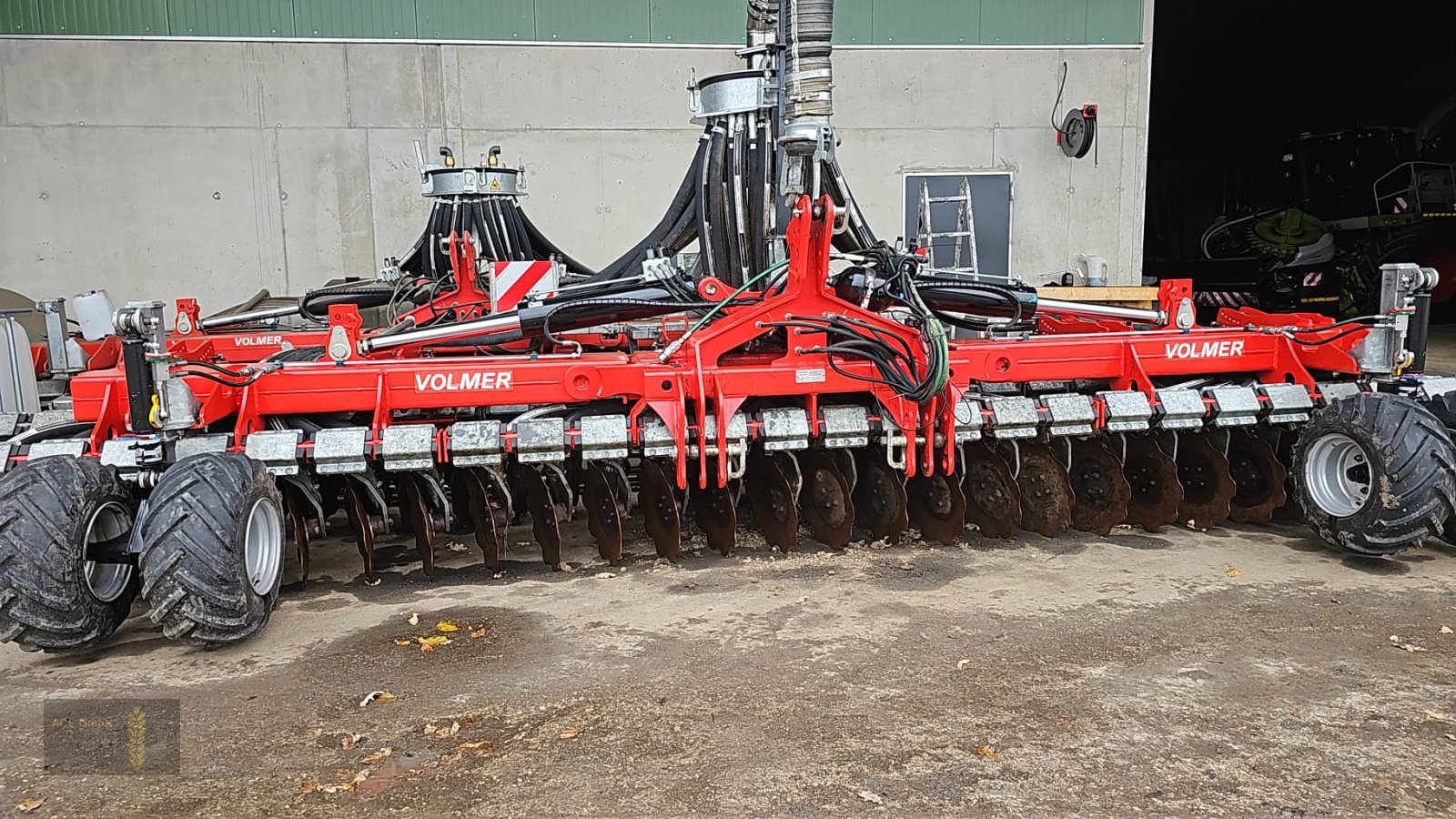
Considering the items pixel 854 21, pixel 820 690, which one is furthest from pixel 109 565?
pixel 854 21

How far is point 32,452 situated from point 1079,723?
145 inches

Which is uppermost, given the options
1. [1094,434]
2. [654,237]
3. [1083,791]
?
[654,237]

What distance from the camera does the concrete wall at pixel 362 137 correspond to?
9.16m

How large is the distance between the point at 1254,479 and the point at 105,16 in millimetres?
9989

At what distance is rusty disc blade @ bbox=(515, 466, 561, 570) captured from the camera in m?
4.21

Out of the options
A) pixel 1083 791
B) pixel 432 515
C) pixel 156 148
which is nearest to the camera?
pixel 1083 791

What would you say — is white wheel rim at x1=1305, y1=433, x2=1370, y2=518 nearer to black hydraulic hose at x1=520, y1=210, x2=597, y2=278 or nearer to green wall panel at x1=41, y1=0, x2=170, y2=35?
black hydraulic hose at x1=520, y1=210, x2=597, y2=278

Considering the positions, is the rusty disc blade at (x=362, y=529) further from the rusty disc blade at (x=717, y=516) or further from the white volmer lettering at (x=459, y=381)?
the rusty disc blade at (x=717, y=516)

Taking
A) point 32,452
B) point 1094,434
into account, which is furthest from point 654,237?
point 32,452

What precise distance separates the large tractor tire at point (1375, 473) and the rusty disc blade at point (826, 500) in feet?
6.24

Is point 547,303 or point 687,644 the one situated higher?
point 547,303

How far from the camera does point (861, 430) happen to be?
4.11m

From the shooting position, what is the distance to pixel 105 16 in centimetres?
Answer: 907

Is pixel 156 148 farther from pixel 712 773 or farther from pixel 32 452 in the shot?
pixel 712 773
